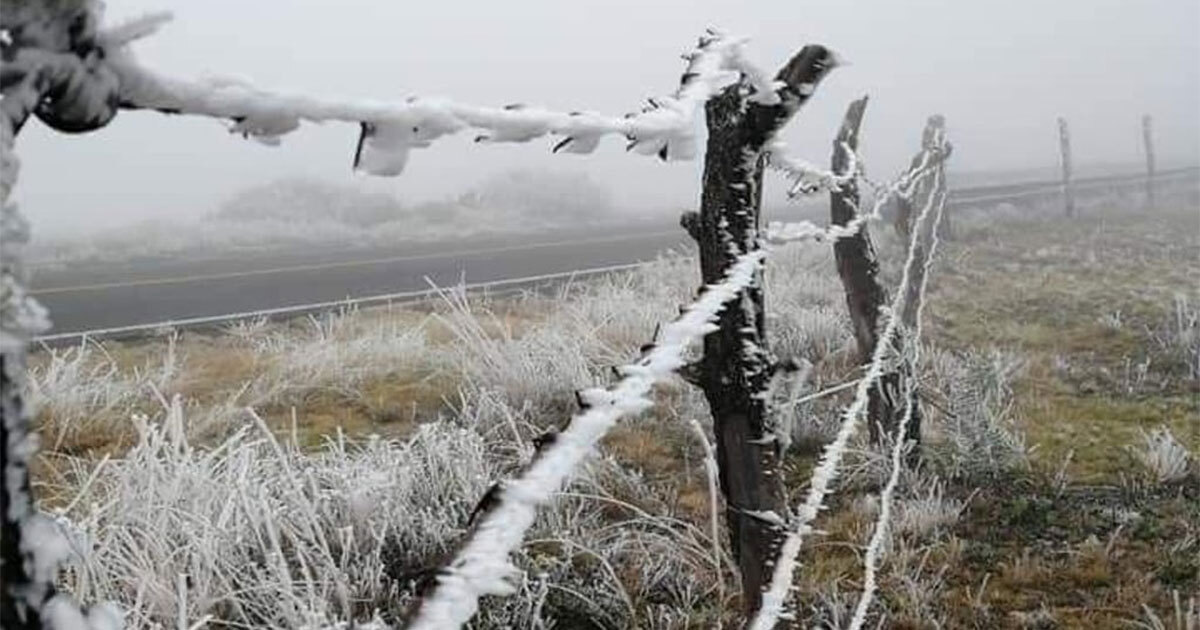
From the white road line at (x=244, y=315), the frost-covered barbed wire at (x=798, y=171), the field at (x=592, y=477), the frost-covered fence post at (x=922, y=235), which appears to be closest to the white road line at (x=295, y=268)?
the white road line at (x=244, y=315)

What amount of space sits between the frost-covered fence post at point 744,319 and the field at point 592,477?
141mm

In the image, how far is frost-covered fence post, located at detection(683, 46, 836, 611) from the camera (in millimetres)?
1980

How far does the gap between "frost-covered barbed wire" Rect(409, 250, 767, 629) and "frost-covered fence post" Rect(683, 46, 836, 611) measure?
717 mm

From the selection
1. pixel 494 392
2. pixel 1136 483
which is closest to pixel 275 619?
pixel 494 392

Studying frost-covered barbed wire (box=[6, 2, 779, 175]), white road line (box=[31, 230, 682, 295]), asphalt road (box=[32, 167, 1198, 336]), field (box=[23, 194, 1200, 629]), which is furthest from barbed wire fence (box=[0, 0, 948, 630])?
white road line (box=[31, 230, 682, 295])

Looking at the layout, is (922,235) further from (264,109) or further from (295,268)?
(295,268)

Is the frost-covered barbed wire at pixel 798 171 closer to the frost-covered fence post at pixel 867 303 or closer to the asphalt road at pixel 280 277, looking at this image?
the frost-covered fence post at pixel 867 303

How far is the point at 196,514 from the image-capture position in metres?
2.72

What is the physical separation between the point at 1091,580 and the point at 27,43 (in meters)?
3.22

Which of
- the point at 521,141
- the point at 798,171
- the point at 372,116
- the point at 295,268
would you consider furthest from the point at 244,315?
the point at 372,116

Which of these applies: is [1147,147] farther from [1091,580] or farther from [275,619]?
[275,619]

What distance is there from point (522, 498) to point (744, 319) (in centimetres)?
109

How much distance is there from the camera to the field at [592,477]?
2768 mm

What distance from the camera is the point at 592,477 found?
11.7 feet
